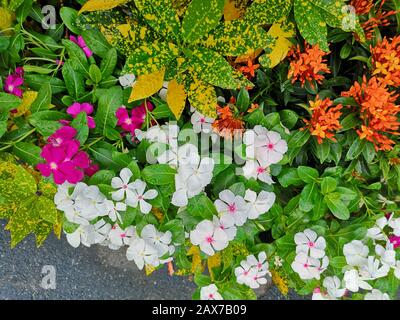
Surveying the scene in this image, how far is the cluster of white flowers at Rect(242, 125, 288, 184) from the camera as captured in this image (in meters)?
1.15

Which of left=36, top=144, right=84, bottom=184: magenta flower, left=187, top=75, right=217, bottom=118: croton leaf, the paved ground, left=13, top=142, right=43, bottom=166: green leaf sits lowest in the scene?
the paved ground

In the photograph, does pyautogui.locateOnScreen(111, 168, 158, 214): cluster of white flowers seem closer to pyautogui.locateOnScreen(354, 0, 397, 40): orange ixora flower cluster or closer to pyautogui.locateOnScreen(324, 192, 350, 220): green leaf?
pyautogui.locateOnScreen(324, 192, 350, 220): green leaf

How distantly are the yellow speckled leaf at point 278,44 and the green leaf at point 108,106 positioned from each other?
15.3 inches

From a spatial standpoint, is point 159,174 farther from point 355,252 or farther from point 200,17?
point 355,252

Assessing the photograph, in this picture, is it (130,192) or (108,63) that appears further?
(108,63)

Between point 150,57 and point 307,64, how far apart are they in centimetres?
40

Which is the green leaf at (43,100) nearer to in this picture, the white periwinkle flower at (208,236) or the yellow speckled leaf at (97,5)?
the yellow speckled leaf at (97,5)

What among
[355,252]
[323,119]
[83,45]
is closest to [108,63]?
[83,45]

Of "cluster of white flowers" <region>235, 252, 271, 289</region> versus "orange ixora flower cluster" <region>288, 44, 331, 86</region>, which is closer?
"orange ixora flower cluster" <region>288, 44, 331, 86</region>

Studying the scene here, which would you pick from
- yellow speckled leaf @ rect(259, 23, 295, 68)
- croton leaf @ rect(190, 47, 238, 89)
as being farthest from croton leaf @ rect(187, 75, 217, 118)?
yellow speckled leaf @ rect(259, 23, 295, 68)

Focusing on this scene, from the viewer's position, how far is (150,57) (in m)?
1.08

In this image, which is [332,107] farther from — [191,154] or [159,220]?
[159,220]

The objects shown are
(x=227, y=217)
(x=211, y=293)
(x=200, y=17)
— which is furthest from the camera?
(x=211, y=293)

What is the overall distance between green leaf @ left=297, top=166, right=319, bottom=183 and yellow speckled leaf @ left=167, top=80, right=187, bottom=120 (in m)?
0.35
